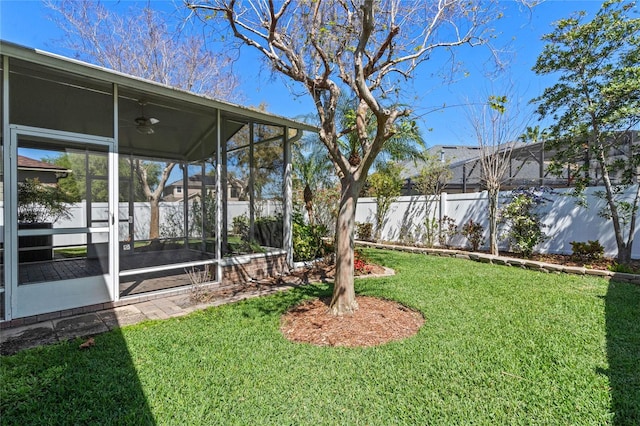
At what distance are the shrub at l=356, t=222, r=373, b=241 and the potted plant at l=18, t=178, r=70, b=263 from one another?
30.9 feet

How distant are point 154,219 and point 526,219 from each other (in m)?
8.81

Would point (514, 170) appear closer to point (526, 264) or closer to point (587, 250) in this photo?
point (587, 250)

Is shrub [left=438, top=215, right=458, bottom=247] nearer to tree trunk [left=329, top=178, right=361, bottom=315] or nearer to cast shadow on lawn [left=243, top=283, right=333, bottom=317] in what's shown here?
cast shadow on lawn [left=243, top=283, right=333, bottom=317]

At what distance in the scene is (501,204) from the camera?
28.4 ft

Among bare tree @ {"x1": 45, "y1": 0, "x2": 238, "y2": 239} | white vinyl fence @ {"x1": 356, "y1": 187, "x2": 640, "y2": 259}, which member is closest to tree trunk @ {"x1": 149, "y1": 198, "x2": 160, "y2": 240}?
bare tree @ {"x1": 45, "y1": 0, "x2": 238, "y2": 239}

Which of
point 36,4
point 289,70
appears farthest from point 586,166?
point 36,4

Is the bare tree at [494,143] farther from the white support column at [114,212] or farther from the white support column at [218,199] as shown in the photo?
the white support column at [114,212]

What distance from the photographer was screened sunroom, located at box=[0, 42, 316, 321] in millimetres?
4035

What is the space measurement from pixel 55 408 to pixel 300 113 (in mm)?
10145

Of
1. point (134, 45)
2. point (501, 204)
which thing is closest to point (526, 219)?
point (501, 204)

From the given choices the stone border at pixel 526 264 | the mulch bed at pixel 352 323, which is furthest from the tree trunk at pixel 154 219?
the stone border at pixel 526 264

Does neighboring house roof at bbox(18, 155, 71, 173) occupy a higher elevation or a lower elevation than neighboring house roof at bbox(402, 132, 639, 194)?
lower

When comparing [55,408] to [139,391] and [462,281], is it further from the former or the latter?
[462,281]

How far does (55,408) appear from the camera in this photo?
2373 millimetres
